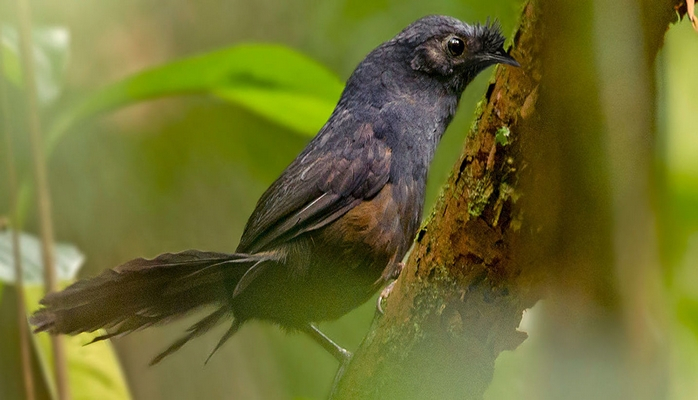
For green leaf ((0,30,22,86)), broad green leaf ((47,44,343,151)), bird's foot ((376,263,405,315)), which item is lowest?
bird's foot ((376,263,405,315))

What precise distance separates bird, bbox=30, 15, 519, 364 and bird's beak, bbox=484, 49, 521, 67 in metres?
0.06

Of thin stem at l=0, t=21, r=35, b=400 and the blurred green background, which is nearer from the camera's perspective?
thin stem at l=0, t=21, r=35, b=400

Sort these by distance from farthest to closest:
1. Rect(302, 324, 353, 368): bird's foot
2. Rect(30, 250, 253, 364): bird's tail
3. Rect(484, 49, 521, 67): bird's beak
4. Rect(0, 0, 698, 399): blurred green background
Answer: Rect(0, 0, 698, 399): blurred green background
Rect(302, 324, 353, 368): bird's foot
Rect(30, 250, 253, 364): bird's tail
Rect(484, 49, 521, 67): bird's beak

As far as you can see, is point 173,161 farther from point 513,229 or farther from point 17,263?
point 513,229

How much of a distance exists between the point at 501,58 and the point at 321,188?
18.5 inches

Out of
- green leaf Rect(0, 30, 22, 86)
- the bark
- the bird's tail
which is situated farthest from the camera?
green leaf Rect(0, 30, 22, 86)

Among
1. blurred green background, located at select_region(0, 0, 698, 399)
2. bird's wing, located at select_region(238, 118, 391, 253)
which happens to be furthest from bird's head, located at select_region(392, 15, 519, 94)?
blurred green background, located at select_region(0, 0, 698, 399)

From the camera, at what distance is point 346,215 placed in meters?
1.24

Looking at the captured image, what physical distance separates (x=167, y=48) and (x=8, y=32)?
0.87m

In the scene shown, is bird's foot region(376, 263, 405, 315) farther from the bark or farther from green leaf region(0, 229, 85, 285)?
green leaf region(0, 229, 85, 285)

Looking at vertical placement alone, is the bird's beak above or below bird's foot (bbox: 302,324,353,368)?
above

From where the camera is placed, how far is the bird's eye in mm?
1186

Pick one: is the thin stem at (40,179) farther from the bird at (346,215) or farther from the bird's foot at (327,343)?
the bird's foot at (327,343)

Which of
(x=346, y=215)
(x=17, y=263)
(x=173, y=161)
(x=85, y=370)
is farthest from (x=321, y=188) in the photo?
(x=173, y=161)
